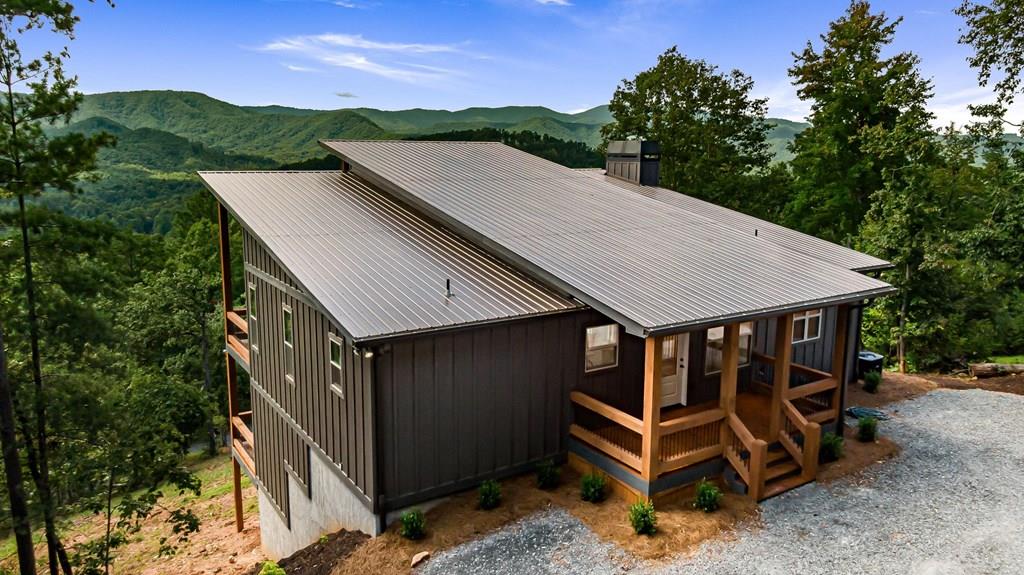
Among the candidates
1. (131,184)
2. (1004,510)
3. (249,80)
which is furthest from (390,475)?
(249,80)

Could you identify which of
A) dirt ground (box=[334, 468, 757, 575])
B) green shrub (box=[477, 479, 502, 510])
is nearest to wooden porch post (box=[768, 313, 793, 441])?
dirt ground (box=[334, 468, 757, 575])

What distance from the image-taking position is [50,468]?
1417 centimetres

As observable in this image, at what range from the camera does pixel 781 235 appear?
575 inches

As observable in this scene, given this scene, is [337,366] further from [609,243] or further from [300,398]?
[609,243]

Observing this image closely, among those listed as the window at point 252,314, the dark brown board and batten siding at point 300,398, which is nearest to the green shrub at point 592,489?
the dark brown board and batten siding at point 300,398

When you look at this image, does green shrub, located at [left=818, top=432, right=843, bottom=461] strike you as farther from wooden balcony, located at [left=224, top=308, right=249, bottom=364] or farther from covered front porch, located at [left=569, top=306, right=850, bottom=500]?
wooden balcony, located at [left=224, top=308, right=249, bottom=364]

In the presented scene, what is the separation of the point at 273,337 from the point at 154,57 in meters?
108

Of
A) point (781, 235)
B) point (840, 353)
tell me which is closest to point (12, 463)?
point (840, 353)

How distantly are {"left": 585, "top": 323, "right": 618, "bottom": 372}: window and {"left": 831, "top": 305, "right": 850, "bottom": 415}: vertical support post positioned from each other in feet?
11.1

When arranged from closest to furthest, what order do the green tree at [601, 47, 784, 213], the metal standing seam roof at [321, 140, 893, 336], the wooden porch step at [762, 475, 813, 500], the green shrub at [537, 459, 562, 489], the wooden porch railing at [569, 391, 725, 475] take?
the wooden porch railing at [569, 391, 725, 475]
the metal standing seam roof at [321, 140, 893, 336]
the wooden porch step at [762, 475, 813, 500]
the green shrub at [537, 459, 562, 489]
the green tree at [601, 47, 784, 213]

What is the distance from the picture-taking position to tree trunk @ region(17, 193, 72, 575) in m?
11.6

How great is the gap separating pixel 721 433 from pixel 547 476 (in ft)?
8.30

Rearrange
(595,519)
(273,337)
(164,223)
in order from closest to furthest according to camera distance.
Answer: (595,519), (273,337), (164,223)

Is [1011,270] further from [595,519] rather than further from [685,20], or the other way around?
[685,20]
